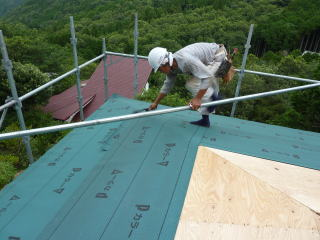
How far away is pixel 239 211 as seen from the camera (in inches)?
89.2

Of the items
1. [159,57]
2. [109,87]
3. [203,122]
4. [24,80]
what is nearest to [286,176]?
[203,122]

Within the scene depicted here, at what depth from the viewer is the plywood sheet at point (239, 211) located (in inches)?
81.5

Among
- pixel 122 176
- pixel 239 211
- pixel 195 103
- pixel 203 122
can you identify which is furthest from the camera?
pixel 203 122

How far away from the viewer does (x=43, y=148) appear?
8102 mm

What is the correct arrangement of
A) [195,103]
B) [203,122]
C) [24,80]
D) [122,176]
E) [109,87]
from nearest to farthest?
[122,176]
[195,103]
[203,122]
[109,87]
[24,80]

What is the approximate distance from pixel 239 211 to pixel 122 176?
1.16 m

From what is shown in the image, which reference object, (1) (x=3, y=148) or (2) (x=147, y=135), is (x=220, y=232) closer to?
(2) (x=147, y=135)

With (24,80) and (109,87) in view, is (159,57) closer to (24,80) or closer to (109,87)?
(109,87)

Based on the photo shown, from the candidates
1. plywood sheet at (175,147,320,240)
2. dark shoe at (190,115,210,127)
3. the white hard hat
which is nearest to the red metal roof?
dark shoe at (190,115,210,127)

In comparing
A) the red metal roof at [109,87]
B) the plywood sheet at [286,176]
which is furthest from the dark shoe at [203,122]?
the red metal roof at [109,87]

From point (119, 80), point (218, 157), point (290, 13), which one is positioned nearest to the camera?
point (218, 157)

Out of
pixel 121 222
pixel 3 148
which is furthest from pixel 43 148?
pixel 121 222

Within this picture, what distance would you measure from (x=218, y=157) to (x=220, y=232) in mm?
1033

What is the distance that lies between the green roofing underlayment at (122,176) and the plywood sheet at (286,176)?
7.1 inches
